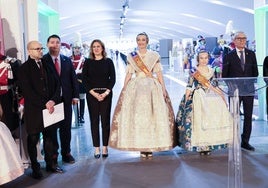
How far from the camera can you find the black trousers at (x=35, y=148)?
411cm

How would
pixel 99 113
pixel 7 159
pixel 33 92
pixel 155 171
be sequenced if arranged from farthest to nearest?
pixel 99 113 < pixel 155 171 < pixel 33 92 < pixel 7 159

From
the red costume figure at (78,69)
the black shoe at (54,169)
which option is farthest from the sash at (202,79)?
the red costume figure at (78,69)

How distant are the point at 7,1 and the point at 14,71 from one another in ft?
2.65

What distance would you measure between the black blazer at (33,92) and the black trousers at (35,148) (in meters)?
0.10

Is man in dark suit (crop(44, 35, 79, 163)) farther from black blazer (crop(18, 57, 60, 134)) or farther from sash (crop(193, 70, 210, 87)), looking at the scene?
sash (crop(193, 70, 210, 87))

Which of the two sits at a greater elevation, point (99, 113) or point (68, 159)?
point (99, 113)

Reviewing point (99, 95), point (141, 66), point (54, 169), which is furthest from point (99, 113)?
point (54, 169)

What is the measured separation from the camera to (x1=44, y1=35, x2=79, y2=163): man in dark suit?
456cm

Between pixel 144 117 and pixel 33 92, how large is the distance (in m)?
Result: 1.32

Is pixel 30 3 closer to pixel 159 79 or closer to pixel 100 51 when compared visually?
pixel 100 51

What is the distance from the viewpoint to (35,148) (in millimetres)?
4145

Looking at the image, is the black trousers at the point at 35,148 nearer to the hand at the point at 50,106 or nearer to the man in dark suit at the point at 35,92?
the man in dark suit at the point at 35,92

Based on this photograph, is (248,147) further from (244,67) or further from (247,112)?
(244,67)

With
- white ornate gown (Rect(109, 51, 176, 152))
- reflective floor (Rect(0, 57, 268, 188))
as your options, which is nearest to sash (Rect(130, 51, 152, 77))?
white ornate gown (Rect(109, 51, 176, 152))
